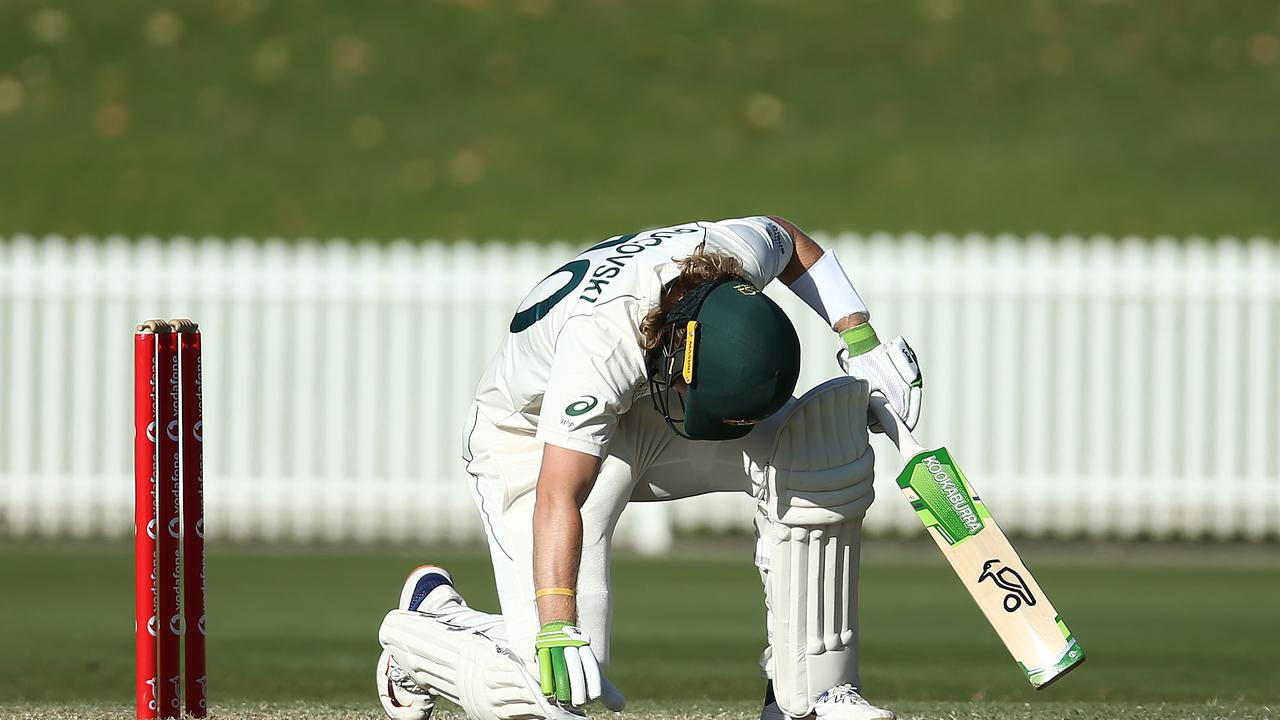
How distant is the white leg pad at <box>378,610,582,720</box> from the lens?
11.5 feet

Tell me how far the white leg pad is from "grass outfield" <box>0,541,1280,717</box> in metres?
0.44

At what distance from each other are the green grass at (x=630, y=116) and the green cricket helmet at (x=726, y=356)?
10827mm

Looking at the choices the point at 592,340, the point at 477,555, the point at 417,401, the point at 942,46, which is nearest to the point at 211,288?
the point at 417,401

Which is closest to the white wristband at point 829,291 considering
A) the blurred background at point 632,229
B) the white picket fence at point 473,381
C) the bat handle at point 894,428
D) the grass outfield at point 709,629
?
the bat handle at point 894,428

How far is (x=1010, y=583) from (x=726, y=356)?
2.75 feet

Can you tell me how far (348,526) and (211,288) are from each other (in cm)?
133

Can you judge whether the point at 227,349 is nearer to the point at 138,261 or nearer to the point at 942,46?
the point at 138,261

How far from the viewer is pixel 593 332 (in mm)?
3475

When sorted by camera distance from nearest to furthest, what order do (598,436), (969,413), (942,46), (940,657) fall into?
(598,436) < (940,657) < (969,413) < (942,46)

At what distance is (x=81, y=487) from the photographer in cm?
901

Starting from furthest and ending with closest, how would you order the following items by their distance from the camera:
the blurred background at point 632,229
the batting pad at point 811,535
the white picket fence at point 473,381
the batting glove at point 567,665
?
the white picket fence at point 473,381 < the blurred background at point 632,229 < the batting pad at point 811,535 < the batting glove at point 567,665

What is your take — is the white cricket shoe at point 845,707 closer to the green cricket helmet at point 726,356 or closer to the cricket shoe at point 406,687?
the green cricket helmet at point 726,356

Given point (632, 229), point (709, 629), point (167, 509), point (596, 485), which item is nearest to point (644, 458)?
point (596, 485)

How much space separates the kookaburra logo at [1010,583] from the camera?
374 cm
